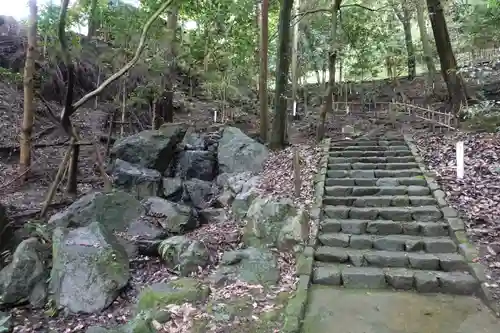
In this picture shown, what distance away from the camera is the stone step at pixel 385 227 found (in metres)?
6.39

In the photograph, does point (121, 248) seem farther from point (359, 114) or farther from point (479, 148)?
point (359, 114)

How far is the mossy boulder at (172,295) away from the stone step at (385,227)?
2.49 metres

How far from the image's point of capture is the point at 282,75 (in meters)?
10.8

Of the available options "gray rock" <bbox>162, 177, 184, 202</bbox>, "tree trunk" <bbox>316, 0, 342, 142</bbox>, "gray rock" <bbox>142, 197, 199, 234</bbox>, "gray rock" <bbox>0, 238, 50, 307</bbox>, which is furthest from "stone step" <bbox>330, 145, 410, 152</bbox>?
"gray rock" <bbox>0, 238, 50, 307</bbox>

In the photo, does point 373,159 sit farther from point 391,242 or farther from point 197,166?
point 197,166

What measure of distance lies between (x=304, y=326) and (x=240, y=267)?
5.23 ft

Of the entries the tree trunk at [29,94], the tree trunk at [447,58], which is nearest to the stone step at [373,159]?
the tree trunk at [447,58]

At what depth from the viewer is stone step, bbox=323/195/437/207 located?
7176 mm

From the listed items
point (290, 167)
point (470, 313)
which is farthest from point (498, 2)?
point (470, 313)

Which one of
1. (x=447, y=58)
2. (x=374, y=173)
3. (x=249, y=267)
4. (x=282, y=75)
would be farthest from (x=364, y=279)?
(x=447, y=58)

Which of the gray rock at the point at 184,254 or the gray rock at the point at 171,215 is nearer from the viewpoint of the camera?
the gray rock at the point at 184,254

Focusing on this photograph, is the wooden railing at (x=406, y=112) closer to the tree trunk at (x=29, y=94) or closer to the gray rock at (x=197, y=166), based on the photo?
the gray rock at (x=197, y=166)

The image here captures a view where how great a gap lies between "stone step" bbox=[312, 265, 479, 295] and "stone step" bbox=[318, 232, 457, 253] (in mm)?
545

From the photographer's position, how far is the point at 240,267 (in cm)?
590
